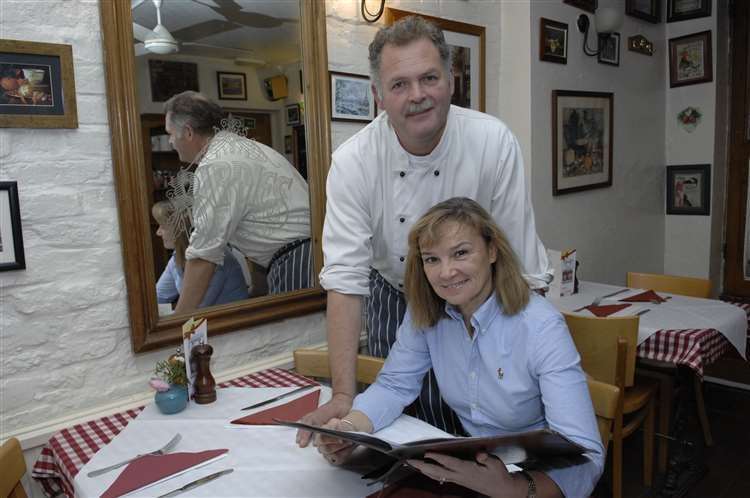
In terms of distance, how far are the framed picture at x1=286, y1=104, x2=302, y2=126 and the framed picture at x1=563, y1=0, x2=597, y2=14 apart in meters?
1.94

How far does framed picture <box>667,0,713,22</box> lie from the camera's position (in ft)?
12.7

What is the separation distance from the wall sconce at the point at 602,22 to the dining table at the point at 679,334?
1543 millimetres

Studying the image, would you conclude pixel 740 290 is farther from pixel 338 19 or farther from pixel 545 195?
pixel 338 19

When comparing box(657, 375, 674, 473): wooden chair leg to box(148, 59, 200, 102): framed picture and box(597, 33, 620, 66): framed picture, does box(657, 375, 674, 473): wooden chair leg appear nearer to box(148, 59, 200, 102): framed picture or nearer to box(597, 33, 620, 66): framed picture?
box(597, 33, 620, 66): framed picture

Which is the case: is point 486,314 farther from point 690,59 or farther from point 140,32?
point 690,59

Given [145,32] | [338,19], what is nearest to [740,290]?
[338,19]

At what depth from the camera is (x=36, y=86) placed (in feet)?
5.17

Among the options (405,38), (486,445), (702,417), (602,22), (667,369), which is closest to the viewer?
(486,445)

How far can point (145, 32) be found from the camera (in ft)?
5.82

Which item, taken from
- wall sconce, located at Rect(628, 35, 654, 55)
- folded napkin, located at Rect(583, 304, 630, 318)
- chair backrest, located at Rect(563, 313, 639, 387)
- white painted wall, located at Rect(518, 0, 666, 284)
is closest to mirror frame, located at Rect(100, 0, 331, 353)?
chair backrest, located at Rect(563, 313, 639, 387)

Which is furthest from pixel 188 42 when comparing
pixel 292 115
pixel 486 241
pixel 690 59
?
pixel 690 59

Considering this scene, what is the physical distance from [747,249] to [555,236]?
1766mm

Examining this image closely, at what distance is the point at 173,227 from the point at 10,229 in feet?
1.50

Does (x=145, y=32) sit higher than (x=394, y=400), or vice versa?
(x=145, y=32)
